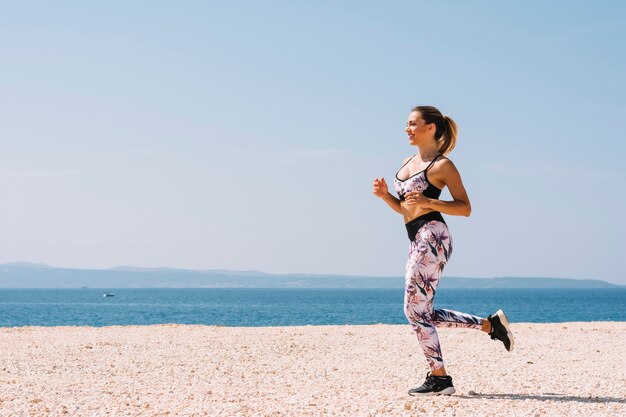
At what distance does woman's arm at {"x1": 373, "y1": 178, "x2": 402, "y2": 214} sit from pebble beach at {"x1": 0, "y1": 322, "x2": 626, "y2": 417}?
5.35ft

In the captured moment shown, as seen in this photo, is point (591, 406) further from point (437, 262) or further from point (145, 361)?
point (145, 361)

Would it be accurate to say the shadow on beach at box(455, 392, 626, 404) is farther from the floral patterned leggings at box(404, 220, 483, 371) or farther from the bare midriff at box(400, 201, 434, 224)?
the bare midriff at box(400, 201, 434, 224)

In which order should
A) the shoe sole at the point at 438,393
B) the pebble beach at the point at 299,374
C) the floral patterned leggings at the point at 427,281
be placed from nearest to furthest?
the pebble beach at the point at 299,374
the floral patterned leggings at the point at 427,281
the shoe sole at the point at 438,393

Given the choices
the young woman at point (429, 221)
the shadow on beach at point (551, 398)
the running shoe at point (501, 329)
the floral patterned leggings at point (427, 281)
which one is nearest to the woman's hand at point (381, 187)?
the young woman at point (429, 221)

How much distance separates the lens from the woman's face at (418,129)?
704cm

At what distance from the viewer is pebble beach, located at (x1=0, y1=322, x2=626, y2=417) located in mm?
6551

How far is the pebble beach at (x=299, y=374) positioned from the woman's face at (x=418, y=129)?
2212mm

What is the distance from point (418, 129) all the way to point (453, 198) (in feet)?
2.31

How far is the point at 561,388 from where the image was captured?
7.86 meters

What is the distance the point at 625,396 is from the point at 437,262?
224 cm

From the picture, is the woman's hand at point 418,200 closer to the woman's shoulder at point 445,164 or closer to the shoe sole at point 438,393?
the woman's shoulder at point 445,164

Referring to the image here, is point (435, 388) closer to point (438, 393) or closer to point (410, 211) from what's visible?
point (438, 393)

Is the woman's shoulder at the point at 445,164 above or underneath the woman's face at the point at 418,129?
underneath

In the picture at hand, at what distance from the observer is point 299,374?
30.9 ft
